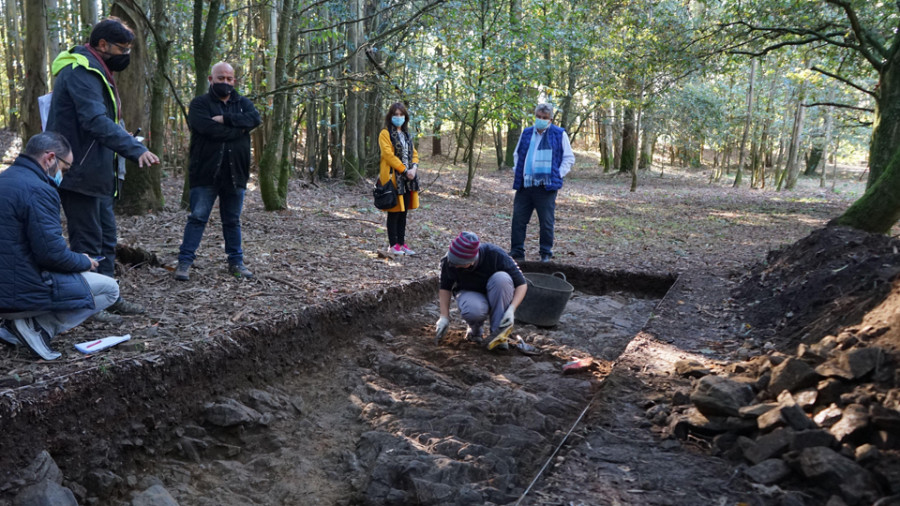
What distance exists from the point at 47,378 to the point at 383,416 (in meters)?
1.91

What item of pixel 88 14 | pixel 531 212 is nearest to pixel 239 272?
pixel 531 212

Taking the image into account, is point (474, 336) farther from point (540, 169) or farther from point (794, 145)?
point (794, 145)

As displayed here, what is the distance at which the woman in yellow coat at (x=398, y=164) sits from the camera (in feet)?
23.0

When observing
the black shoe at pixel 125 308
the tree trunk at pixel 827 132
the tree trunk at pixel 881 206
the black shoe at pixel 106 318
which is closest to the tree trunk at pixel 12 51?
the black shoe at pixel 125 308

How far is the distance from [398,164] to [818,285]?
4390 mm

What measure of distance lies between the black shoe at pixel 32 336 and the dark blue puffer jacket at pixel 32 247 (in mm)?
120

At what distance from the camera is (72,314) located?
3.59 m

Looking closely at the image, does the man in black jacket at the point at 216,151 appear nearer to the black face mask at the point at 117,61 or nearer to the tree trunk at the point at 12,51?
the black face mask at the point at 117,61

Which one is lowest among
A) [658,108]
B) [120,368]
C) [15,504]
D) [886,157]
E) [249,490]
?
[249,490]

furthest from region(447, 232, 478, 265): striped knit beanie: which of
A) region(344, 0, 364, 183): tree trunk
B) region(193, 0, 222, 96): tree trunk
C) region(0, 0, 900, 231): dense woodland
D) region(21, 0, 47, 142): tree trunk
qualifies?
region(344, 0, 364, 183): tree trunk

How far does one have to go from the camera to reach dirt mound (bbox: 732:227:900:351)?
434 cm

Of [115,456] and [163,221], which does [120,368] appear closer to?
[115,456]

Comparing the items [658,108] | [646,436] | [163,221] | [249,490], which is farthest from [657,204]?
[249,490]

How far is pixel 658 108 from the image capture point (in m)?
23.4
